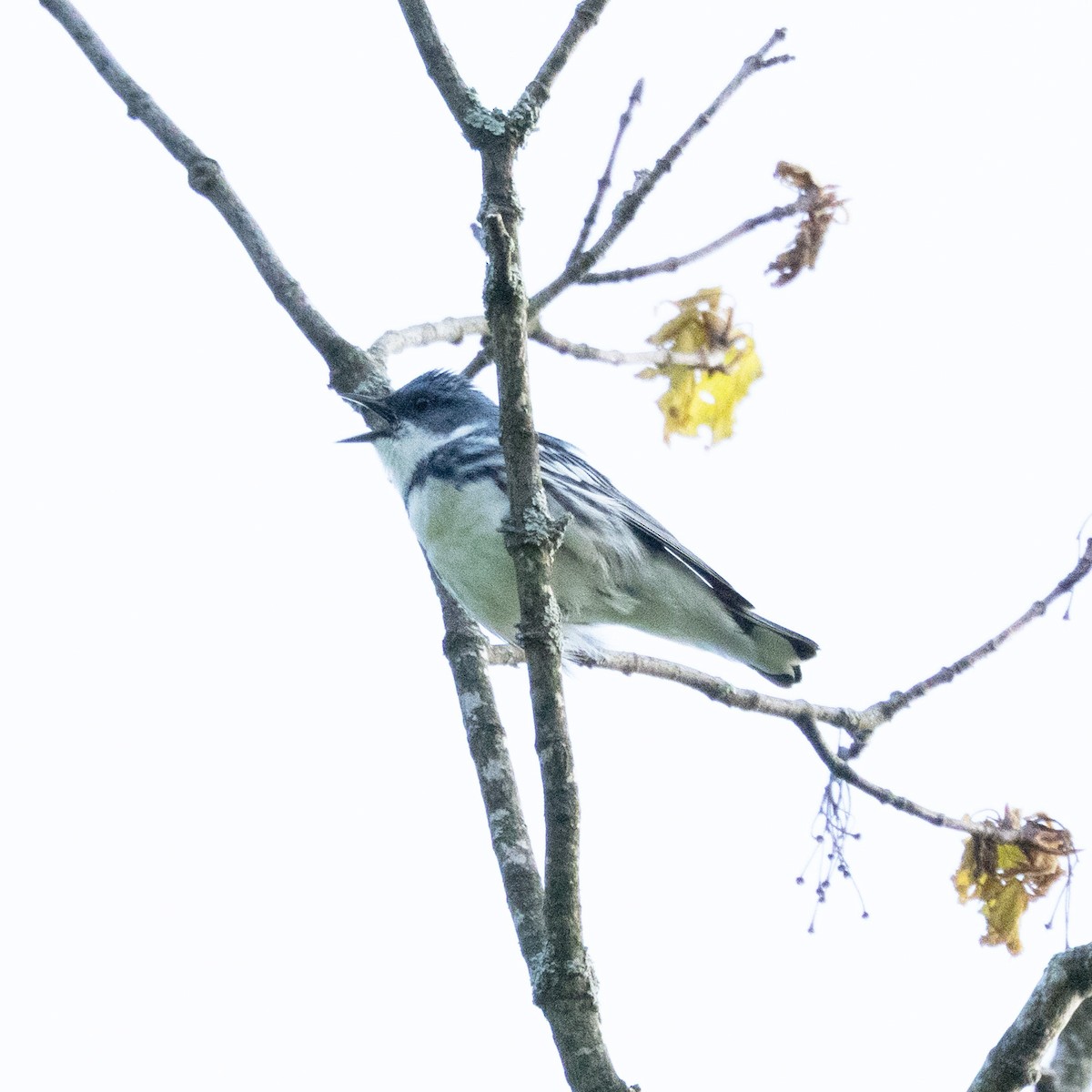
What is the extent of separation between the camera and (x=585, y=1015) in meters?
3.35

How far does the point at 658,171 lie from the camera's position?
4375mm

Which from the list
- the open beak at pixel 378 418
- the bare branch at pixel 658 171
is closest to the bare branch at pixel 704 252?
the bare branch at pixel 658 171

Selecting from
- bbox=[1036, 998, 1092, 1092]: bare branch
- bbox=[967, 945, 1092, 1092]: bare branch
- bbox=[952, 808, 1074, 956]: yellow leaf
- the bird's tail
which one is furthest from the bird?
bbox=[967, 945, 1092, 1092]: bare branch

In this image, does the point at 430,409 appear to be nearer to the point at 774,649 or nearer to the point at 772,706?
the point at 774,649

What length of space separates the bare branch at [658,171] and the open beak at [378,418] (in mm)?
1332

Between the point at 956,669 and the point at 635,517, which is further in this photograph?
the point at 635,517

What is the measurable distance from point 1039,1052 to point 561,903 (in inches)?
41.5

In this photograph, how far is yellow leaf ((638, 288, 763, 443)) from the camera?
4.59 m

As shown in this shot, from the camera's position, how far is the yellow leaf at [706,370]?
459cm

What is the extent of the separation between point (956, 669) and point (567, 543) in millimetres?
1884

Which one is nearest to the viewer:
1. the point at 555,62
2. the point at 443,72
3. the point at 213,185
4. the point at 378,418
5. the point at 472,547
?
the point at 443,72

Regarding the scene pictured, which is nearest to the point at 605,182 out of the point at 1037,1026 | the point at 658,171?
the point at 658,171

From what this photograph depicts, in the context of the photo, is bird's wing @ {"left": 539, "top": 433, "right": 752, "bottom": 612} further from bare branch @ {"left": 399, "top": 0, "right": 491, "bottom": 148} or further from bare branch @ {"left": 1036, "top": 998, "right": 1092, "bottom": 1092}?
bare branch @ {"left": 1036, "top": 998, "right": 1092, "bottom": 1092}

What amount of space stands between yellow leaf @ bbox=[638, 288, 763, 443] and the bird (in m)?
1.12
